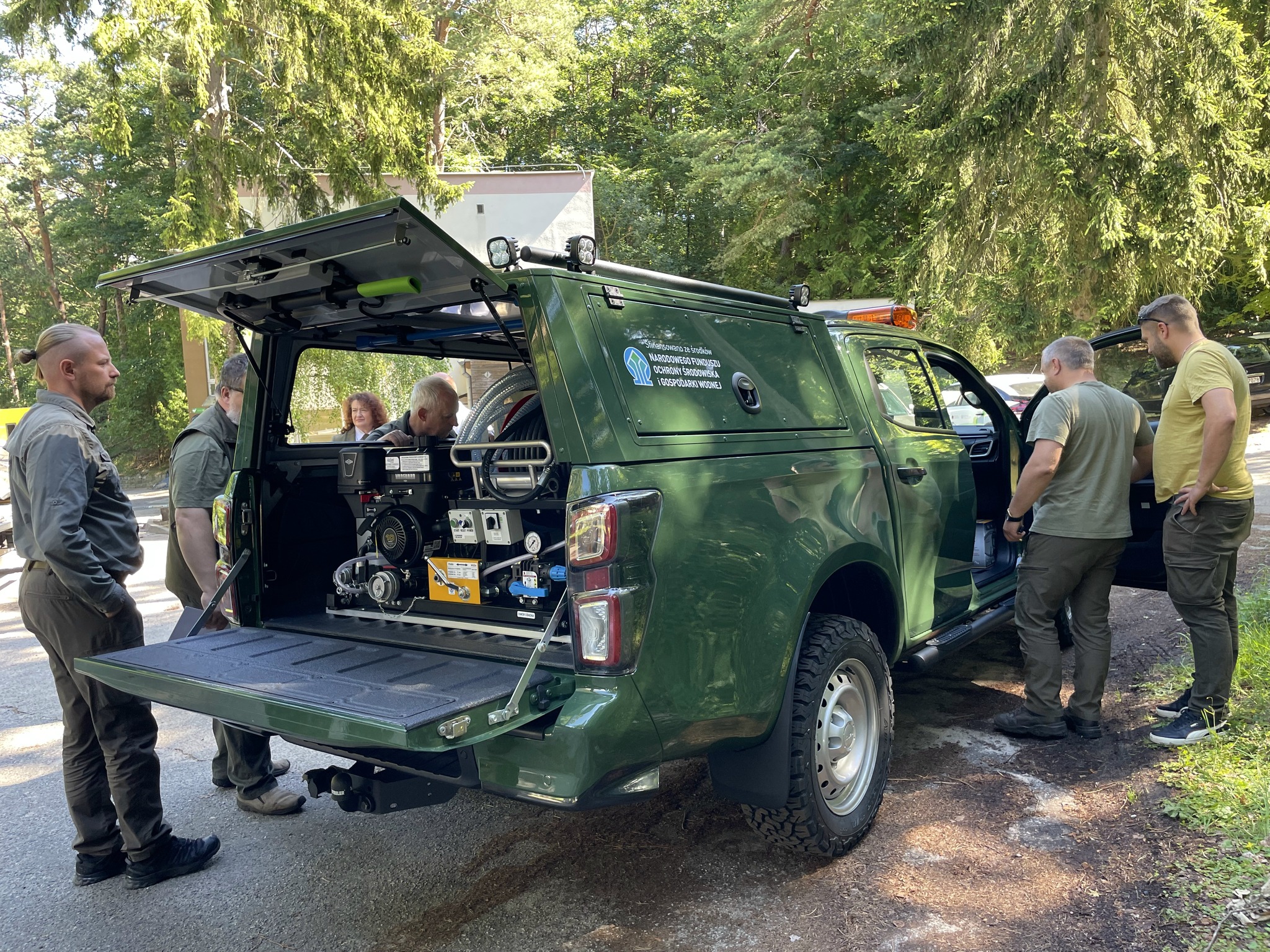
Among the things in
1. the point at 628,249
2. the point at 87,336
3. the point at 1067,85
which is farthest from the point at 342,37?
the point at 628,249

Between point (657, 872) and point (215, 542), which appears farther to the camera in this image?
point (215, 542)

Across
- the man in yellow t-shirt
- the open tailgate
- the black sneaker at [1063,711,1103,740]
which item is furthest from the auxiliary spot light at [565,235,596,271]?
the black sneaker at [1063,711,1103,740]

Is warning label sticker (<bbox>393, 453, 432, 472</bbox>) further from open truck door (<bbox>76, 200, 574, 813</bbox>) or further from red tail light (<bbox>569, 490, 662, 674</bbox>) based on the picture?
red tail light (<bbox>569, 490, 662, 674</bbox>)

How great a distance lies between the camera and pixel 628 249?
3169 centimetres

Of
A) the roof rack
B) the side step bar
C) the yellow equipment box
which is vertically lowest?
the side step bar

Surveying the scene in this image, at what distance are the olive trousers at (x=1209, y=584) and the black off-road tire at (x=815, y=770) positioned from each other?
Answer: 70.3 inches

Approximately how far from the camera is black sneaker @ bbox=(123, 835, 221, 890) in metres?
3.51

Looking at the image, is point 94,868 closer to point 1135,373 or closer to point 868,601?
point 868,601

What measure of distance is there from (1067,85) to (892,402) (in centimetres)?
748

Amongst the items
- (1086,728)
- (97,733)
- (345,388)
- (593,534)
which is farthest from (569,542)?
(1086,728)

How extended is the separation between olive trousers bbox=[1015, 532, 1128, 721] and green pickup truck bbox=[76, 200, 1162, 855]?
→ 38cm

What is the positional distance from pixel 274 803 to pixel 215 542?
1206 millimetres

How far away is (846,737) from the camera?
3.59 meters

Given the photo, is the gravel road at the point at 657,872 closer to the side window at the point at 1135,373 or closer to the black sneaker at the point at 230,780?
the black sneaker at the point at 230,780
